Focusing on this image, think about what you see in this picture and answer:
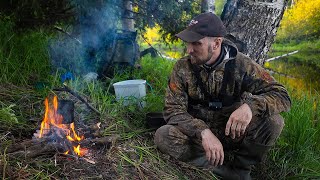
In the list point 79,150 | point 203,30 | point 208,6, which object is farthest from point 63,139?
point 208,6

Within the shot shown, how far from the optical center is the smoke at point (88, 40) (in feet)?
16.3

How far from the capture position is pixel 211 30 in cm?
311

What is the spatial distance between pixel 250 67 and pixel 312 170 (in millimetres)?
1313

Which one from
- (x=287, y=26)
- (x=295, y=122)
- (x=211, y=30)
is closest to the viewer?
(x=211, y=30)

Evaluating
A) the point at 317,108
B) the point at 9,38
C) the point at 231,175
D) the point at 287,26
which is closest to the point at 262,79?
the point at 231,175

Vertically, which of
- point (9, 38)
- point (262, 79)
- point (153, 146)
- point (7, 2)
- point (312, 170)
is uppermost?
point (7, 2)

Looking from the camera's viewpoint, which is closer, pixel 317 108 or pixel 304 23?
pixel 317 108

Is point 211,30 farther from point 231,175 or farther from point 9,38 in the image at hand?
point 9,38

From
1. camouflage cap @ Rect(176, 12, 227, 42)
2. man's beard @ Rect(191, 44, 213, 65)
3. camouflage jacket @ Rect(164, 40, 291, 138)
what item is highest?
camouflage cap @ Rect(176, 12, 227, 42)

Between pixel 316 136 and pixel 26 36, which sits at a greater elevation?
pixel 26 36

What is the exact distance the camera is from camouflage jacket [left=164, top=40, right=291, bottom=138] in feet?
10.2

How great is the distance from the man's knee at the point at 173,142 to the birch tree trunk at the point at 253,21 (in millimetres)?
1586

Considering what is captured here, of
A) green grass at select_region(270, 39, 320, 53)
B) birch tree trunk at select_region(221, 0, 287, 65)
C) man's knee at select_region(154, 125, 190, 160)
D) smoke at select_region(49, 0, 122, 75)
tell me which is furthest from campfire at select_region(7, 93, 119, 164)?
green grass at select_region(270, 39, 320, 53)

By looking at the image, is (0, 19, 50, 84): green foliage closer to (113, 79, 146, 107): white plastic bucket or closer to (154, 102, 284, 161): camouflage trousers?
Result: (113, 79, 146, 107): white plastic bucket
